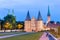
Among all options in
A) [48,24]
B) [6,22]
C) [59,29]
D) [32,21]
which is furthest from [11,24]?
[59,29]

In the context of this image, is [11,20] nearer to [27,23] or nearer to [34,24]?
[27,23]

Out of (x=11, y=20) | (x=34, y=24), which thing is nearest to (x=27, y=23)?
(x=34, y=24)

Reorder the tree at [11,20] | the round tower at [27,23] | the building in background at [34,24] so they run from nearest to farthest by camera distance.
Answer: the tree at [11,20] < the round tower at [27,23] < the building in background at [34,24]

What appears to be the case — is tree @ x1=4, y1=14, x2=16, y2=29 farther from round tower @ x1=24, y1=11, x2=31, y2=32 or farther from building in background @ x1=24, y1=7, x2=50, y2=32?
building in background @ x1=24, y1=7, x2=50, y2=32

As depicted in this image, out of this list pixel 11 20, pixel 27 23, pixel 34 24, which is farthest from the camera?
pixel 34 24

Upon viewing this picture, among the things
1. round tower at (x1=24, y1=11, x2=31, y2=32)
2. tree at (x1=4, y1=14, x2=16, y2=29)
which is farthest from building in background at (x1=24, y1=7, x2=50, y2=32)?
tree at (x1=4, y1=14, x2=16, y2=29)

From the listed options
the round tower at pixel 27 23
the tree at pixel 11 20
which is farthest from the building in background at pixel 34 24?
the tree at pixel 11 20

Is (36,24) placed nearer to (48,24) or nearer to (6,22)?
(48,24)

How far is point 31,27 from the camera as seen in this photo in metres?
143

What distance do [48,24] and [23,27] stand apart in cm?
2727

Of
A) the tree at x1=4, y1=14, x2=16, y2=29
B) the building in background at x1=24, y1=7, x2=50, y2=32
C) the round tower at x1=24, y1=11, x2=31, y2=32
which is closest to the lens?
the tree at x1=4, y1=14, x2=16, y2=29

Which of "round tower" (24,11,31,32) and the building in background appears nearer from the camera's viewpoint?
"round tower" (24,11,31,32)

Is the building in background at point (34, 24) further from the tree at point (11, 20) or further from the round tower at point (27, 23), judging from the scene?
the tree at point (11, 20)

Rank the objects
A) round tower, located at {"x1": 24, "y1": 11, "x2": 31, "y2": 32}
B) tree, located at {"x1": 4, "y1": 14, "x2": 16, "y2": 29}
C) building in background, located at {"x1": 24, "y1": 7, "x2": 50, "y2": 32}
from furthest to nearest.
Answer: building in background, located at {"x1": 24, "y1": 7, "x2": 50, "y2": 32} → round tower, located at {"x1": 24, "y1": 11, "x2": 31, "y2": 32} → tree, located at {"x1": 4, "y1": 14, "x2": 16, "y2": 29}
